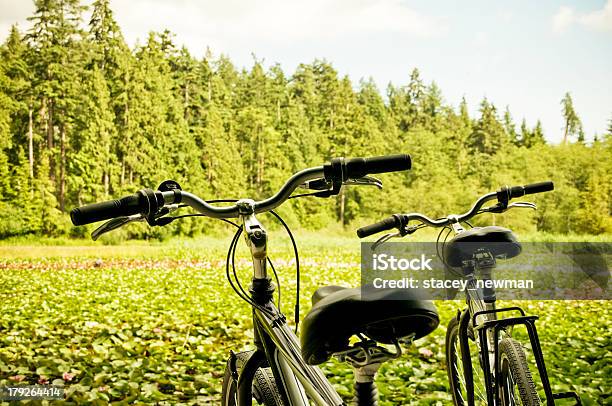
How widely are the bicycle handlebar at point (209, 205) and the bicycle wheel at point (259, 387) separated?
15.9 inches

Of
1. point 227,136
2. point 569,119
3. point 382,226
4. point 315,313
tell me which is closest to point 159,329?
point 227,136

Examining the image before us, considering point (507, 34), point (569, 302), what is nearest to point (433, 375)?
point (569, 302)

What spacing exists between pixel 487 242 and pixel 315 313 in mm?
647

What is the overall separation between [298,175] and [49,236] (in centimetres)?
285

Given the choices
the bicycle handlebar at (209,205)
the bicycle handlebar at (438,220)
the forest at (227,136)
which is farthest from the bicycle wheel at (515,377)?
the forest at (227,136)

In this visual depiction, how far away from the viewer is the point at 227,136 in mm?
4250

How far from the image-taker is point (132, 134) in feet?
12.7

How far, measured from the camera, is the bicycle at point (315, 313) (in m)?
1.08

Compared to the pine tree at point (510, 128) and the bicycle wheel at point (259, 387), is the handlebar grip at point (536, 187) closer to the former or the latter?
the bicycle wheel at point (259, 387)

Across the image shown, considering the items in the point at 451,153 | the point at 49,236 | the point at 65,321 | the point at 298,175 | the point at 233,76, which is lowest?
the point at 65,321

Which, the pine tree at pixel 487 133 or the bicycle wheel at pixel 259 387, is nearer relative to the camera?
the bicycle wheel at pixel 259 387

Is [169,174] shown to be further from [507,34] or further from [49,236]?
[507,34]

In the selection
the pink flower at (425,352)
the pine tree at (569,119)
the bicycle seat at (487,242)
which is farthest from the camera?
the pine tree at (569,119)

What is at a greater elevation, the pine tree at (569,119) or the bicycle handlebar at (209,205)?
the pine tree at (569,119)
